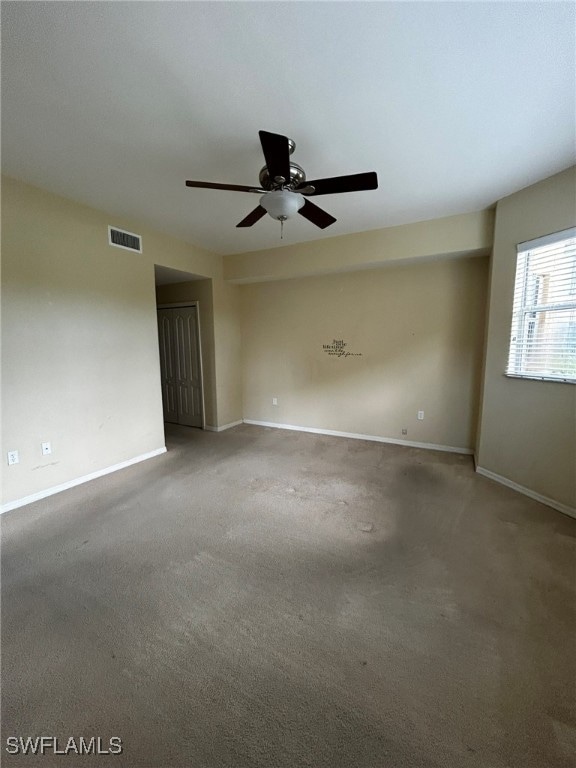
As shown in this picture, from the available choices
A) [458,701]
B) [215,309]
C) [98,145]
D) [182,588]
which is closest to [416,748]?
[458,701]

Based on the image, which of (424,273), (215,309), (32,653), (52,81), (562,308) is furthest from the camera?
(215,309)

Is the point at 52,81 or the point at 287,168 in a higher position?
the point at 52,81

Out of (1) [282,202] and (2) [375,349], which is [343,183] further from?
(2) [375,349]

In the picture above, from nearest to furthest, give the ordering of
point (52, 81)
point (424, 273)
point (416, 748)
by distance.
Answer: point (416, 748) < point (52, 81) < point (424, 273)

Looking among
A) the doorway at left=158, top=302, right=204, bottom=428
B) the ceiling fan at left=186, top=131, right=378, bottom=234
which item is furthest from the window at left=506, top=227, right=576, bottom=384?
the doorway at left=158, top=302, right=204, bottom=428

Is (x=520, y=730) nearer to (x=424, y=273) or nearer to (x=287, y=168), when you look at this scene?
(x=287, y=168)

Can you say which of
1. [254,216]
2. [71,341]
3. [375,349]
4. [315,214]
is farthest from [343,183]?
[71,341]

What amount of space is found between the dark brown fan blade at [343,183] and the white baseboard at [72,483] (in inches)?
133

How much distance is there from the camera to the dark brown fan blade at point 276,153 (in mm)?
1526

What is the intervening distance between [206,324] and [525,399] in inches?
163

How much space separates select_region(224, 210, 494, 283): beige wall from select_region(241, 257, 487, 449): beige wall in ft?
1.15

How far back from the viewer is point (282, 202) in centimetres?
198

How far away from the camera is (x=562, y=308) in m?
2.55

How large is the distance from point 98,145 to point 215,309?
2.62m
